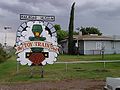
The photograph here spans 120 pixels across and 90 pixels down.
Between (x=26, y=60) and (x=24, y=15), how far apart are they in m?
2.77

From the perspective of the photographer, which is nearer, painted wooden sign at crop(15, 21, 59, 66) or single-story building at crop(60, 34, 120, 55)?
painted wooden sign at crop(15, 21, 59, 66)

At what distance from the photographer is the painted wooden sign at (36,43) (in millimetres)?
22219

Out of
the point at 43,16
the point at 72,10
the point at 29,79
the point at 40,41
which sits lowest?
the point at 29,79

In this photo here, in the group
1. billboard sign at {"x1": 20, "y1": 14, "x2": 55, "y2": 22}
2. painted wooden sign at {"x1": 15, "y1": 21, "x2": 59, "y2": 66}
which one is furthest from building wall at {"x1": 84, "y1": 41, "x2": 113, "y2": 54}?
billboard sign at {"x1": 20, "y1": 14, "x2": 55, "y2": 22}

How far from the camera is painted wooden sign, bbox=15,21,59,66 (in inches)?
875

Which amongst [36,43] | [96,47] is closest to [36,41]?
[36,43]

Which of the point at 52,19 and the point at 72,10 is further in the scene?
the point at 72,10

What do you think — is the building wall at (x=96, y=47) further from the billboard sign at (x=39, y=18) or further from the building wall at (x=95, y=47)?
the billboard sign at (x=39, y=18)

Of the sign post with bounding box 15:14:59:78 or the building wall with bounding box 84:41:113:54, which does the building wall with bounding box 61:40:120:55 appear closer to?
the building wall with bounding box 84:41:113:54

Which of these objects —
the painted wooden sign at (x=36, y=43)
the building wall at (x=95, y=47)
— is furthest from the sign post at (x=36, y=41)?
the building wall at (x=95, y=47)

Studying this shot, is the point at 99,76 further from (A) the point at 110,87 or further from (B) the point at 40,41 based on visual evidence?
(A) the point at 110,87

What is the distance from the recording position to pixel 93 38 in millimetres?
69312

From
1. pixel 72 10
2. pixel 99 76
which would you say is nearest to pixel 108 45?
pixel 72 10

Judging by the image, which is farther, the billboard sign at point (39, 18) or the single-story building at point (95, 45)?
the single-story building at point (95, 45)
